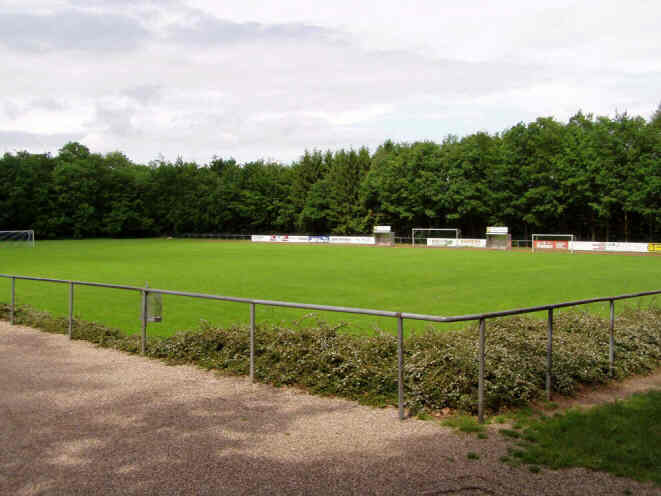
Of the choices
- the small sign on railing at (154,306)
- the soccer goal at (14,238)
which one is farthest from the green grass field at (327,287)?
the soccer goal at (14,238)

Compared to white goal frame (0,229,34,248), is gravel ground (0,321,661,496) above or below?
below

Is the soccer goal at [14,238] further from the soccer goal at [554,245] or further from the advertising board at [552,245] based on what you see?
the advertising board at [552,245]

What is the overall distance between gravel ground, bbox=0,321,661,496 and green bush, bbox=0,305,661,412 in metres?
0.44

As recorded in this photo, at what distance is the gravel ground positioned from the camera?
16.0 feet

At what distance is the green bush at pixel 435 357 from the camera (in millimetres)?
7188

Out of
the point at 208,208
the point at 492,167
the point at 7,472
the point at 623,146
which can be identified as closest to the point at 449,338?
the point at 7,472

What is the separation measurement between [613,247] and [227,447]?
5741 cm

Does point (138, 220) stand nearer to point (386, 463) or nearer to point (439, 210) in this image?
point (439, 210)

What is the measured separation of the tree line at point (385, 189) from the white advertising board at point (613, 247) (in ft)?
31.4

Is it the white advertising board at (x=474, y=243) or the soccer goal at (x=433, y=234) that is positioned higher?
the soccer goal at (x=433, y=234)

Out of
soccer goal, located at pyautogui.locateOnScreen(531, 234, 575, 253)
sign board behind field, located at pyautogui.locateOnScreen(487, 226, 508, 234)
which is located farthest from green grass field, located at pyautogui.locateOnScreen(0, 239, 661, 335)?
sign board behind field, located at pyautogui.locateOnScreen(487, 226, 508, 234)

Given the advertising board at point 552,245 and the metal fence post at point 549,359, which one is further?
the advertising board at point 552,245

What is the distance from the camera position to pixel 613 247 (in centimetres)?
5566

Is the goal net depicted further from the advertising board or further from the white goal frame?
the white goal frame
